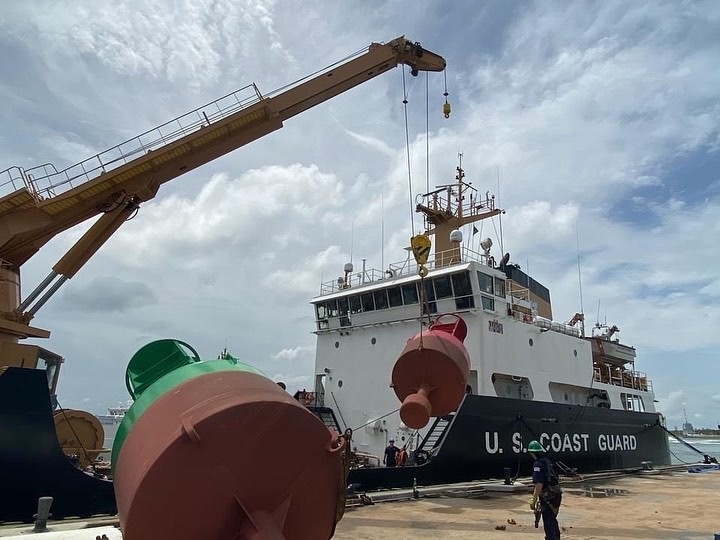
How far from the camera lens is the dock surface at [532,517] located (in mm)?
7863

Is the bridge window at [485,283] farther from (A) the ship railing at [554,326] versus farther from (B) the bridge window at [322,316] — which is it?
(B) the bridge window at [322,316]

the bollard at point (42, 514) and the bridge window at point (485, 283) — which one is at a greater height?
the bridge window at point (485, 283)

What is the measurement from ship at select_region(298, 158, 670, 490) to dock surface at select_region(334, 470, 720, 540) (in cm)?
157

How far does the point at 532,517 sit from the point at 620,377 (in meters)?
17.4

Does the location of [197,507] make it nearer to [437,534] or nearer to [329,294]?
[437,534]

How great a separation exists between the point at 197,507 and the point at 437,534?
509 cm

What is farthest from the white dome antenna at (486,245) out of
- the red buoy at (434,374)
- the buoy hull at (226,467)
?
the buoy hull at (226,467)

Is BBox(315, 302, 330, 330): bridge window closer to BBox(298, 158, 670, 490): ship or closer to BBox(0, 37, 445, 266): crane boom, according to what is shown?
BBox(298, 158, 670, 490): ship

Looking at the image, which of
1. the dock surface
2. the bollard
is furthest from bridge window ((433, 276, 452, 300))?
the bollard

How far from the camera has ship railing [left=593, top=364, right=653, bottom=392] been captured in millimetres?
22844

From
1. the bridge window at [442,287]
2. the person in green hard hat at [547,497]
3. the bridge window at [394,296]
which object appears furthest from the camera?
the bridge window at [394,296]

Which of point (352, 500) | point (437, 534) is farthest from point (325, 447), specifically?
point (352, 500)

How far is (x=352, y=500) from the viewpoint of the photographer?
10.1 m

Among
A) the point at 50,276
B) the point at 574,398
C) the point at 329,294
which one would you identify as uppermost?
the point at 329,294
